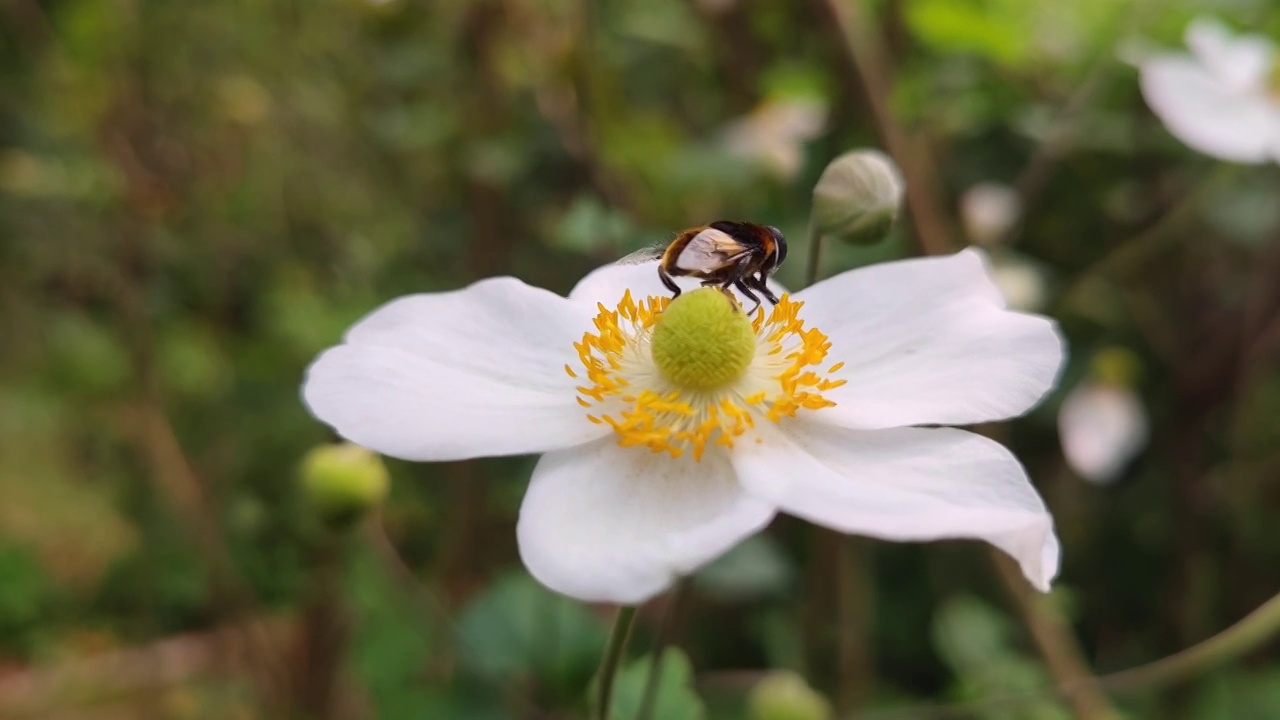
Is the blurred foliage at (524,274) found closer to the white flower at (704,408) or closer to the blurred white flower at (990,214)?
the blurred white flower at (990,214)

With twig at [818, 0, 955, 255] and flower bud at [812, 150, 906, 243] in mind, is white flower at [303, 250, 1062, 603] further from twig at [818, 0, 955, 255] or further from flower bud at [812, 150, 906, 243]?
twig at [818, 0, 955, 255]

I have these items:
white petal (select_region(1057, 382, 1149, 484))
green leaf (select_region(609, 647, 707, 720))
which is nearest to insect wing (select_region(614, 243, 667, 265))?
green leaf (select_region(609, 647, 707, 720))

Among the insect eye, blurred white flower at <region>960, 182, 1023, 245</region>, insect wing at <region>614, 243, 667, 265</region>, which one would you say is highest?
insect wing at <region>614, 243, 667, 265</region>

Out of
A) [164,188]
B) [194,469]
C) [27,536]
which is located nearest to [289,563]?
[194,469]

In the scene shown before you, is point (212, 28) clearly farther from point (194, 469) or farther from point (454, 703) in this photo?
point (454, 703)

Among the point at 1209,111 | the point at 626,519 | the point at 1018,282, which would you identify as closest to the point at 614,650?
the point at 626,519
